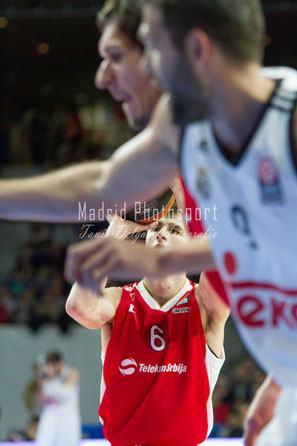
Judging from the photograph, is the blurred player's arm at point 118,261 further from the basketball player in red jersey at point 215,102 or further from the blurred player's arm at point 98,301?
the blurred player's arm at point 98,301

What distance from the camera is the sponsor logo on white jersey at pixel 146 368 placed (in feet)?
11.0

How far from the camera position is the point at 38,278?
9.08m

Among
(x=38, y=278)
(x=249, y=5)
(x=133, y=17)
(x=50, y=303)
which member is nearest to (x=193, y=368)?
(x=133, y=17)

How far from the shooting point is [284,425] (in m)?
1.99

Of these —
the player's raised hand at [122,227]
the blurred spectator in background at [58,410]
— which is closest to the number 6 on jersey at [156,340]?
the blurred spectator in background at [58,410]

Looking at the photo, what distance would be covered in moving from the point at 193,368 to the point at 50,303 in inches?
206

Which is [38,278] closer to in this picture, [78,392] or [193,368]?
[78,392]

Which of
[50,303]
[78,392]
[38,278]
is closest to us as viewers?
[78,392]

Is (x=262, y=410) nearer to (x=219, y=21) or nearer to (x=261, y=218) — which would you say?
(x=261, y=218)

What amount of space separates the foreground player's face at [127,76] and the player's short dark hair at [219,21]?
406mm

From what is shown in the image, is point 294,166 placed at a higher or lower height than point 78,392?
higher

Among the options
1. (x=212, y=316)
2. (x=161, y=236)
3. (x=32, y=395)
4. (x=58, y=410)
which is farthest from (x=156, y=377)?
(x=32, y=395)

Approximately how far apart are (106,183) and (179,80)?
1.39 ft

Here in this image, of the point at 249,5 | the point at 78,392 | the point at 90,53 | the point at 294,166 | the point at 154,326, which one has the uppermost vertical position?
the point at 90,53
